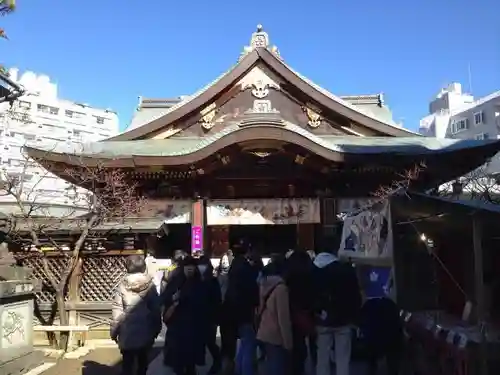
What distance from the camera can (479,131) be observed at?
4378 centimetres

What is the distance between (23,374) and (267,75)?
11246mm

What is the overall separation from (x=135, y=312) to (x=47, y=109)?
63.7 m

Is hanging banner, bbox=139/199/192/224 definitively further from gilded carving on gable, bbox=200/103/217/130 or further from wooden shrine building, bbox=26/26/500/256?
gilded carving on gable, bbox=200/103/217/130

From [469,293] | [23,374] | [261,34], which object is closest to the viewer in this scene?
[469,293]

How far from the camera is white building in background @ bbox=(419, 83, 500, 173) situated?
137 ft

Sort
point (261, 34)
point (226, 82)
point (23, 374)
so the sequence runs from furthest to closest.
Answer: point (261, 34), point (226, 82), point (23, 374)

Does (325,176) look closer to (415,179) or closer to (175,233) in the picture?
(415,179)

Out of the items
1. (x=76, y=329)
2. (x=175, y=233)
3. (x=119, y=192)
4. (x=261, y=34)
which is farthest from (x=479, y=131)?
(x=76, y=329)

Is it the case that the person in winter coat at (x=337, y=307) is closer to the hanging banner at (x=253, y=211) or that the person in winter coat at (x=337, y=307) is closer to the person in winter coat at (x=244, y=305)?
the person in winter coat at (x=244, y=305)

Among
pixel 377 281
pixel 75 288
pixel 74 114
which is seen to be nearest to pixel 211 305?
pixel 377 281

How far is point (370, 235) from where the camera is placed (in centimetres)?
751

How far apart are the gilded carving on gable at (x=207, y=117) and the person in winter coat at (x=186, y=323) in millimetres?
9738

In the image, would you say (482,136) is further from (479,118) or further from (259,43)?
(259,43)

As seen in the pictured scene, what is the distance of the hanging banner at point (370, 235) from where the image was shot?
21.4ft
